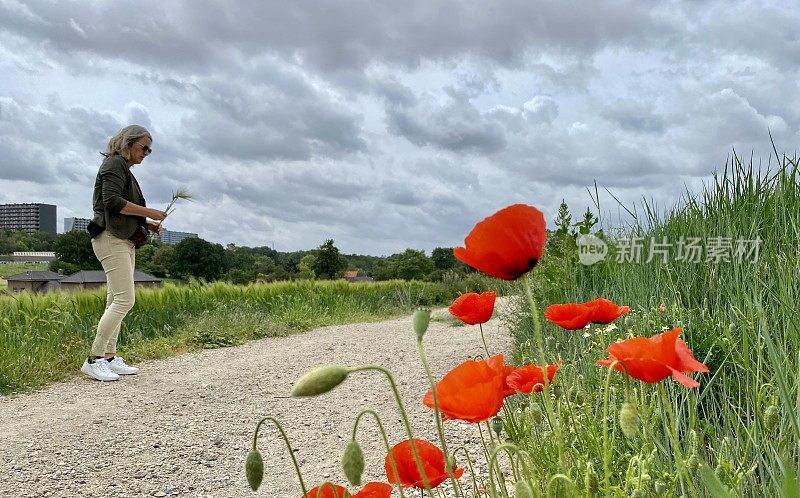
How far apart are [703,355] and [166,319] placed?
6.99m

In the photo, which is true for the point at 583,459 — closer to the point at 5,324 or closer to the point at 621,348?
the point at 621,348

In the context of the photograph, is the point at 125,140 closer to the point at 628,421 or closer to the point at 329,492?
the point at 329,492

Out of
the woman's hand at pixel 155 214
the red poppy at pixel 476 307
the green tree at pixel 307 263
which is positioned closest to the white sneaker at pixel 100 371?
the woman's hand at pixel 155 214

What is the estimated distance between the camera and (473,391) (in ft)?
3.29

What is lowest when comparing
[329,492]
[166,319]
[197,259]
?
[166,319]

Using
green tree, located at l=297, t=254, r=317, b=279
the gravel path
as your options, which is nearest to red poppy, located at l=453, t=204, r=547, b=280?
the gravel path

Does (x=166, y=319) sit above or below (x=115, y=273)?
below

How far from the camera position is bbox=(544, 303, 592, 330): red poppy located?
4.31ft

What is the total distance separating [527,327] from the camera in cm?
510

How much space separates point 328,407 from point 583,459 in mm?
2951

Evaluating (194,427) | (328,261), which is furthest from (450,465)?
(328,261)

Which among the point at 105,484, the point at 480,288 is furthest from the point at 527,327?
the point at 480,288

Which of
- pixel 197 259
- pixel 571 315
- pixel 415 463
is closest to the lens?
pixel 415 463

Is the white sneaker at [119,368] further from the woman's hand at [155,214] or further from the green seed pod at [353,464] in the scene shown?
the green seed pod at [353,464]
